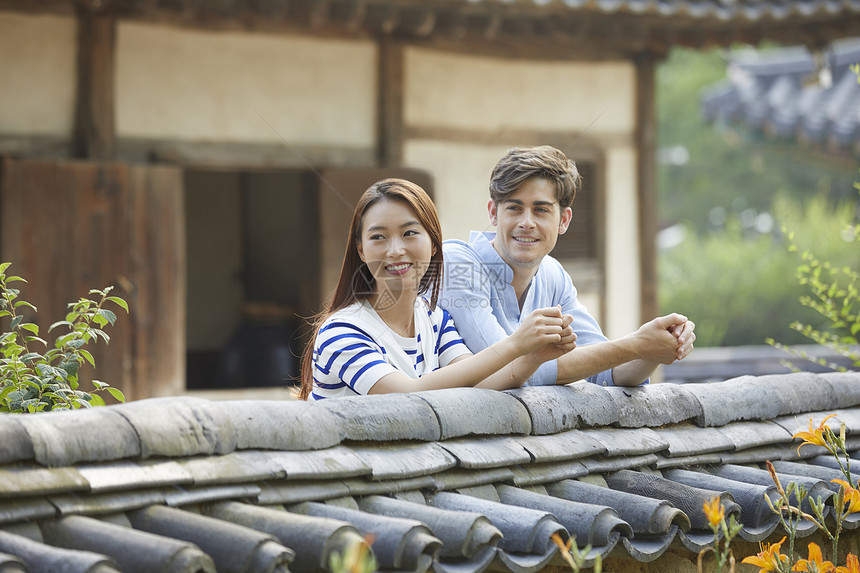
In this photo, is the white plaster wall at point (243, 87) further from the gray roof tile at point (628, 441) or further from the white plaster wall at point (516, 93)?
the gray roof tile at point (628, 441)

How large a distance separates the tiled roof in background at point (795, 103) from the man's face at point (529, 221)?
5623mm

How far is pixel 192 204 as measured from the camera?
8.80 meters

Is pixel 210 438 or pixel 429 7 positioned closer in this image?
pixel 210 438

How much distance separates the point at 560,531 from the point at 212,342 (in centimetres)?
745

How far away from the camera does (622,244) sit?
21.2ft

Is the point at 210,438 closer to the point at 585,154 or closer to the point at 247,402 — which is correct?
the point at 247,402

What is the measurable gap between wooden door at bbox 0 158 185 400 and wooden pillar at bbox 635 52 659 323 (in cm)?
312

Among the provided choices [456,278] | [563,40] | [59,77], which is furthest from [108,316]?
[563,40]

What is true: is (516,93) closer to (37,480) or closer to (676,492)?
(676,492)

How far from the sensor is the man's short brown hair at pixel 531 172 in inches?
111

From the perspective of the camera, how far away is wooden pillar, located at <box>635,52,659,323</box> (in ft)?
21.0

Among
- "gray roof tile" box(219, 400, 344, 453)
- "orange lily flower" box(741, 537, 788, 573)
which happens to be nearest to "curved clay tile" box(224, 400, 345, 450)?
"gray roof tile" box(219, 400, 344, 453)

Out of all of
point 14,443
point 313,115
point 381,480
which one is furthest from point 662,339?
point 313,115

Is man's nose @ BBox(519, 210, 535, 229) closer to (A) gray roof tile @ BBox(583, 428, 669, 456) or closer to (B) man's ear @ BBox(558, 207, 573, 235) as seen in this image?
(B) man's ear @ BBox(558, 207, 573, 235)
